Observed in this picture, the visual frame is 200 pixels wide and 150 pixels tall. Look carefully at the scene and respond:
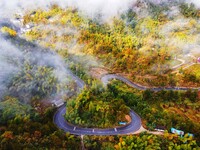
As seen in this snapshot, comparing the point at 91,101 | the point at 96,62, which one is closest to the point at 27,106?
the point at 91,101

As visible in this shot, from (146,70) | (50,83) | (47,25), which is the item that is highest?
(47,25)

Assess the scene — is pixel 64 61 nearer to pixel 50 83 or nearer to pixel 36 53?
pixel 36 53

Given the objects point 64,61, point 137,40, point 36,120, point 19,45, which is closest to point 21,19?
point 19,45

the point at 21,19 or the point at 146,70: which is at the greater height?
the point at 21,19

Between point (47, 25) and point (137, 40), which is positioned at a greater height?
point (47, 25)

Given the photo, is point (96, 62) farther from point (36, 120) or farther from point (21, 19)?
point (21, 19)

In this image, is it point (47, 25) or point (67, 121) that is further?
point (47, 25)

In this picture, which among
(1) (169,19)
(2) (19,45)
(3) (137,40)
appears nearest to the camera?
(2) (19,45)

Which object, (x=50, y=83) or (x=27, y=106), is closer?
(x=27, y=106)

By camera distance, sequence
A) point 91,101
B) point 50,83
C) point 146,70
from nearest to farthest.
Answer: point 91,101 < point 50,83 < point 146,70
